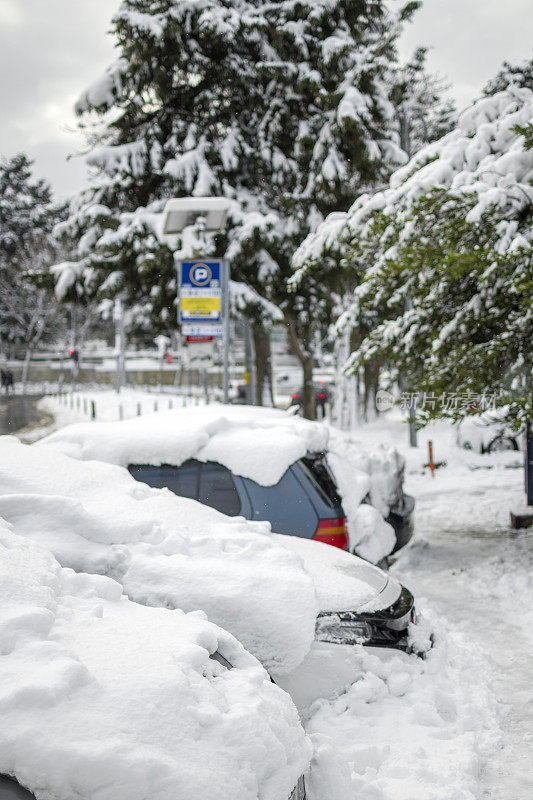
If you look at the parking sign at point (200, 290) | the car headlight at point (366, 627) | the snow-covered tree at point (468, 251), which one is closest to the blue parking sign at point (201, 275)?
the parking sign at point (200, 290)

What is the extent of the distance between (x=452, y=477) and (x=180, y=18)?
12.4 metres

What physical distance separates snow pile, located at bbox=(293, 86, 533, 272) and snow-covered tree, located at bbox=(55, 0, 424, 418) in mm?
7739

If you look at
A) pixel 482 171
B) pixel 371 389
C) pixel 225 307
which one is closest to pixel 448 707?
pixel 482 171

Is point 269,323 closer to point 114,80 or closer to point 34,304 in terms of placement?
point 114,80

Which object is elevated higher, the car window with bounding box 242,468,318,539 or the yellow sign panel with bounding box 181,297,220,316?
the yellow sign panel with bounding box 181,297,220,316

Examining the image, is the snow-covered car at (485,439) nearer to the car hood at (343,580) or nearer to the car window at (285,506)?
the car window at (285,506)

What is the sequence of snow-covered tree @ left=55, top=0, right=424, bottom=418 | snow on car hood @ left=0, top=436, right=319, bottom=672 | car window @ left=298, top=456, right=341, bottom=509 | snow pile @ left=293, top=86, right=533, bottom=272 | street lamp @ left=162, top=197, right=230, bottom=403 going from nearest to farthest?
snow on car hood @ left=0, top=436, right=319, bottom=672 < car window @ left=298, top=456, right=341, bottom=509 < snow pile @ left=293, top=86, right=533, bottom=272 < street lamp @ left=162, top=197, right=230, bottom=403 < snow-covered tree @ left=55, top=0, right=424, bottom=418

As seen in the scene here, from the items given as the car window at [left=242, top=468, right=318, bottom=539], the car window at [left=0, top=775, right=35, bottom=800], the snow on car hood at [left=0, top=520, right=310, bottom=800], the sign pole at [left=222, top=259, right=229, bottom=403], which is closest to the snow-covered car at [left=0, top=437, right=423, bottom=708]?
the snow on car hood at [left=0, top=520, right=310, bottom=800]

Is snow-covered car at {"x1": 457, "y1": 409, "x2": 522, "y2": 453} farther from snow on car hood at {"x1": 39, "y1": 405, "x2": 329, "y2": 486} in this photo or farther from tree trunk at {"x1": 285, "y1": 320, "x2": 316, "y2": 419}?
snow on car hood at {"x1": 39, "y1": 405, "x2": 329, "y2": 486}

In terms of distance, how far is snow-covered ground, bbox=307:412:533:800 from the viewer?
3.03 m

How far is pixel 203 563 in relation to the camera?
3221 millimetres

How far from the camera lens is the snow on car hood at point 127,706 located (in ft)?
5.71

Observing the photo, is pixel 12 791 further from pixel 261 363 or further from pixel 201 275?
pixel 261 363

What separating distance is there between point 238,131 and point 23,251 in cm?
3404
